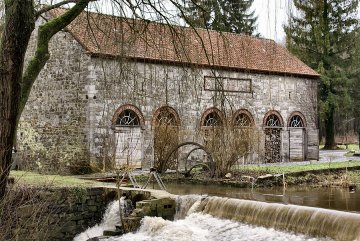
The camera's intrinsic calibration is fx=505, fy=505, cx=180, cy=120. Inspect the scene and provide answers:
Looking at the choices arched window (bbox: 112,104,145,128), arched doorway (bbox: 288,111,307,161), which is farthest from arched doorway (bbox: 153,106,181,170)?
arched doorway (bbox: 288,111,307,161)

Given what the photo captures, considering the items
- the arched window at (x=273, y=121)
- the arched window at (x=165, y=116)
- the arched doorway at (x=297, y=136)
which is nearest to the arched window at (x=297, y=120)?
the arched doorway at (x=297, y=136)

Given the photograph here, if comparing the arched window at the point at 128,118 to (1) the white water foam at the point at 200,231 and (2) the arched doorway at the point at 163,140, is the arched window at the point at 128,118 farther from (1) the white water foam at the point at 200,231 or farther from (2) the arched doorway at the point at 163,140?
(1) the white water foam at the point at 200,231

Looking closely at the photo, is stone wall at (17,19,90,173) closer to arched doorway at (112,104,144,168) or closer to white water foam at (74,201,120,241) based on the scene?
arched doorway at (112,104,144,168)

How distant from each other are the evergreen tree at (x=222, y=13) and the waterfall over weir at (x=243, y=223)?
552 cm

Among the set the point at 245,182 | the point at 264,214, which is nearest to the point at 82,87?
the point at 245,182

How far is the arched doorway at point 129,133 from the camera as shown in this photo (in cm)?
2079

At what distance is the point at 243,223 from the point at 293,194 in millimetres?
3301

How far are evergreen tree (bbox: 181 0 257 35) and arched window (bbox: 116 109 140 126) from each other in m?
14.7

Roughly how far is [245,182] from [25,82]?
897 centimetres

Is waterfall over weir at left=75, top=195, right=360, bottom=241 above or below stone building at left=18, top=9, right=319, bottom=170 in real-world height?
below

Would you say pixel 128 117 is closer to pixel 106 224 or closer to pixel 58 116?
pixel 58 116

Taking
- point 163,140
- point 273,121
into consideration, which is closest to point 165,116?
point 163,140

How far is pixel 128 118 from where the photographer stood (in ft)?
70.2

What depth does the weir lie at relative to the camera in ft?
32.9
